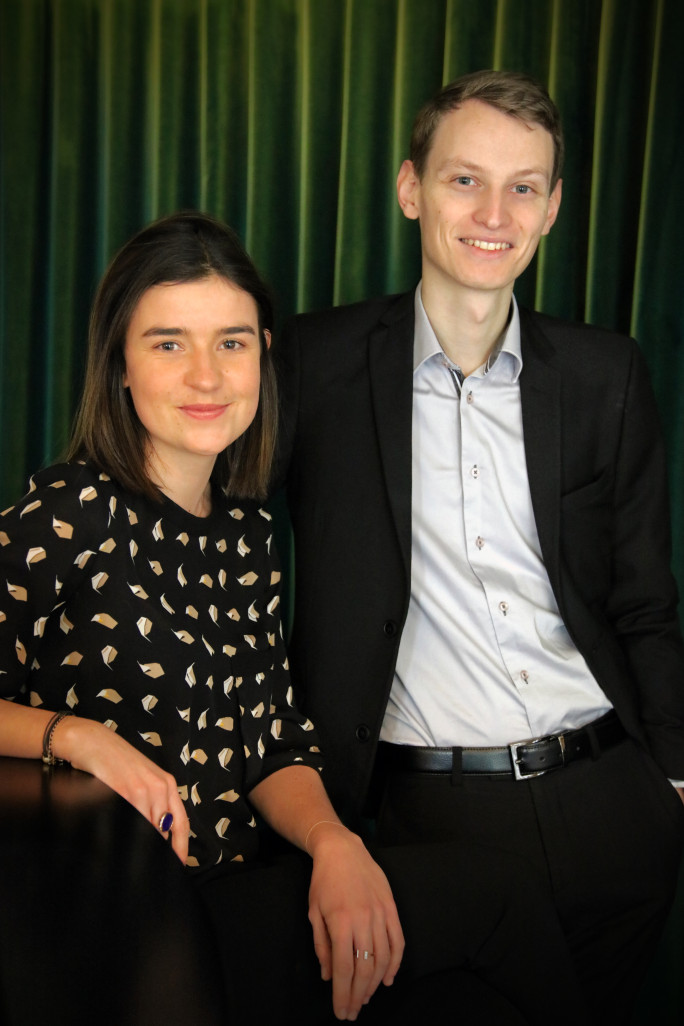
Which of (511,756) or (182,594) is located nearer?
(182,594)


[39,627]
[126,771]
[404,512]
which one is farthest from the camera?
[404,512]

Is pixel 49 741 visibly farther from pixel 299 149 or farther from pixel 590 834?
pixel 299 149

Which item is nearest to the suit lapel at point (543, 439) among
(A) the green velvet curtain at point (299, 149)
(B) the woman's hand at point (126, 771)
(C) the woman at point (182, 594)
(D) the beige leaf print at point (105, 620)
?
(A) the green velvet curtain at point (299, 149)

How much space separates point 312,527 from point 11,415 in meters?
0.89

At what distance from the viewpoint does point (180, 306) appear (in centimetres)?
167

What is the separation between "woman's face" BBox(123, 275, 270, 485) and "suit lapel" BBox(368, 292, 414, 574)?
0.36 meters

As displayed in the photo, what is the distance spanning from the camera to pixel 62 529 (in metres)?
1.51

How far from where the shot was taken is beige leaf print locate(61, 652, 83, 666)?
1532mm

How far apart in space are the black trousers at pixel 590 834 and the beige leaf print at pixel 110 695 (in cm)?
67

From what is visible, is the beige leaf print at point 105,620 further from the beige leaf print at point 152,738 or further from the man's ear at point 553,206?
the man's ear at point 553,206

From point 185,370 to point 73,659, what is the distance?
46 centimetres

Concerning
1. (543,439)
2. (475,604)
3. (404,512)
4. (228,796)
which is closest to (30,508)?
(228,796)

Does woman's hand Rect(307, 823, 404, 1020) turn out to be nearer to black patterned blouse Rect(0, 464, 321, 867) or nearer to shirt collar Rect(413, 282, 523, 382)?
black patterned blouse Rect(0, 464, 321, 867)

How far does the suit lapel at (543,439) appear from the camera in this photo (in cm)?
199
